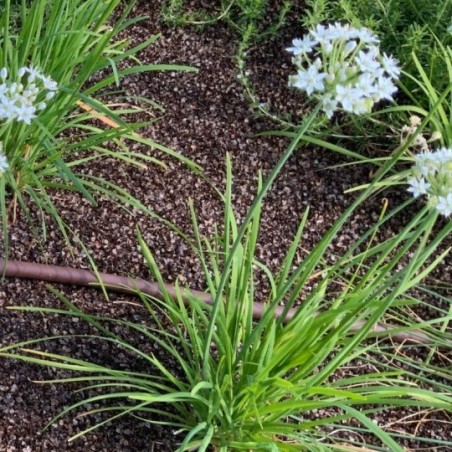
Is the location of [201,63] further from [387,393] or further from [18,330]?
[387,393]

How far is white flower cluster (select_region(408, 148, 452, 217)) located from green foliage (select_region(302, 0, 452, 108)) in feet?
3.38

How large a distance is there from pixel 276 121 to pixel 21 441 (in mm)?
1144

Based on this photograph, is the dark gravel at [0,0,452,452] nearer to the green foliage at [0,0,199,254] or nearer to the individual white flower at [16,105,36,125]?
the green foliage at [0,0,199,254]

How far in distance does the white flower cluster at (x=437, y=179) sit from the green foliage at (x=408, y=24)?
1.03m

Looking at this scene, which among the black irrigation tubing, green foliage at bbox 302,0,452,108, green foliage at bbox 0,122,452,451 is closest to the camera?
green foliage at bbox 0,122,452,451

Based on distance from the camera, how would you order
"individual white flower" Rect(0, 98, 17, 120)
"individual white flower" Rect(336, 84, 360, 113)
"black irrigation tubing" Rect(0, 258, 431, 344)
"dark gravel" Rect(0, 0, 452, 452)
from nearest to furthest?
"individual white flower" Rect(336, 84, 360, 113), "individual white flower" Rect(0, 98, 17, 120), "dark gravel" Rect(0, 0, 452, 452), "black irrigation tubing" Rect(0, 258, 431, 344)

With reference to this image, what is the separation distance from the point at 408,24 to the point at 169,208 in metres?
0.95

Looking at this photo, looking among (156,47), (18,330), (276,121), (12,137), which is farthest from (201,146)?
(18,330)

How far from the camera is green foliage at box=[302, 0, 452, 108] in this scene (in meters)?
2.10

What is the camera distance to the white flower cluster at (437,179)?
1068mm

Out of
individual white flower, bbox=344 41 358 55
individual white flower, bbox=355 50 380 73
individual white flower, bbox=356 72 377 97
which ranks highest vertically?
individual white flower, bbox=344 41 358 55

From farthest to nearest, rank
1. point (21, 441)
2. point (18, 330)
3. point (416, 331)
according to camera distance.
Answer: point (416, 331) < point (18, 330) < point (21, 441)

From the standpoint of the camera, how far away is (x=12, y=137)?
168 cm

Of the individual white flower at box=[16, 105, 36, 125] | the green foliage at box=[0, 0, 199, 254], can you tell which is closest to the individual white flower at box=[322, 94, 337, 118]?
the individual white flower at box=[16, 105, 36, 125]
